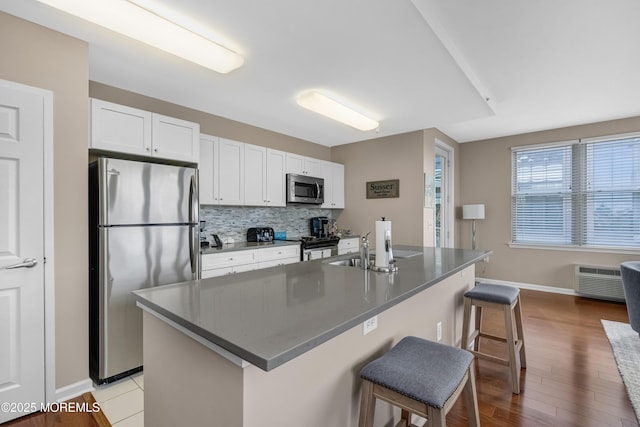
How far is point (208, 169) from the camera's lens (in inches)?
131

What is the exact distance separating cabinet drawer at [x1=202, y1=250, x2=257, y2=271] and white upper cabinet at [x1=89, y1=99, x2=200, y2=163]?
0.99 m

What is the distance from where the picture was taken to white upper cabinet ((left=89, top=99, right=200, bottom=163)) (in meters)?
2.31

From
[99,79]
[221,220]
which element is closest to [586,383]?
[221,220]

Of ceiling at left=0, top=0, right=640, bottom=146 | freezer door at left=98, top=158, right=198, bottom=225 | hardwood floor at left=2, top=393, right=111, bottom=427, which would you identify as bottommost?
hardwood floor at left=2, top=393, right=111, bottom=427

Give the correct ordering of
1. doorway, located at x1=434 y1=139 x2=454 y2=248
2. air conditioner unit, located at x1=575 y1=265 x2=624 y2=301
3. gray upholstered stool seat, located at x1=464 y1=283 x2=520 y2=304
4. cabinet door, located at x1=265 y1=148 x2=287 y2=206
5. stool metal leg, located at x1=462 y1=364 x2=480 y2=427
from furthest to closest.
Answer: doorway, located at x1=434 y1=139 x2=454 y2=248 < air conditioner unit, located at x1=575 y1=265 x2=624 y2=301 < cabinet door, located at x1=265 y1=148 x2=287 y2=206 < gray upholstered stool seat, located at x1=464 y1=283 x2=520 y2=304 < stool metal leg, located at x1=462 y1=364 x2=480 y2=427

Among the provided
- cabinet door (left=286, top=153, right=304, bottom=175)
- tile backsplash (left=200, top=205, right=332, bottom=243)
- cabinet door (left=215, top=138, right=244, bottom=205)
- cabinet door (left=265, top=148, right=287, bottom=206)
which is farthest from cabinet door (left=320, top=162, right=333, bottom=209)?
cabinet door (left=215, top=138, right=244, bottom=205)

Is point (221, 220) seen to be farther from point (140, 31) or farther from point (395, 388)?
point (395, 388)

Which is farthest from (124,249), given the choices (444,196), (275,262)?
(444,196)

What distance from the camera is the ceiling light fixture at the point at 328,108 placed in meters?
2.97

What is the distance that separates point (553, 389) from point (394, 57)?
277 centimetres

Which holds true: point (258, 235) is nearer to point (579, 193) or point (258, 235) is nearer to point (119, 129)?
point (119, 129)

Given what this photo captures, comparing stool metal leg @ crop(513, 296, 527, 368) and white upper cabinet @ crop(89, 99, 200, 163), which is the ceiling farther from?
stool metal leg @ crop(513, 296, 527, 368)

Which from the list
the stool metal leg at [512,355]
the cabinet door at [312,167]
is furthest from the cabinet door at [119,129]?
the stool metal leg at [512,355]

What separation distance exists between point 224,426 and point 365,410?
568 millimetres
